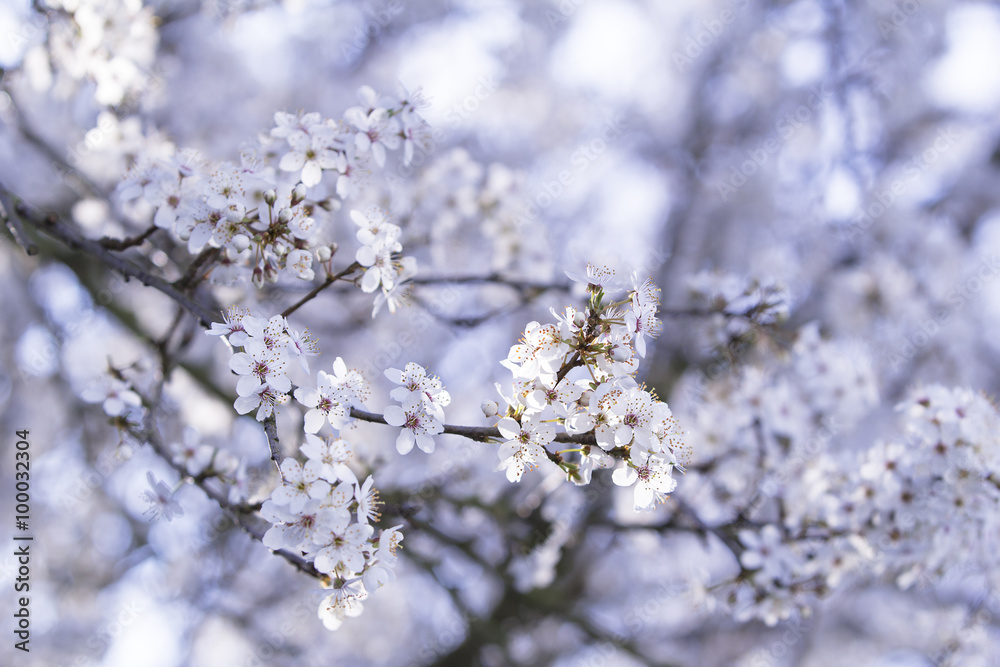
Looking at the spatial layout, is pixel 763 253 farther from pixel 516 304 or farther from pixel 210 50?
pixel 210 50

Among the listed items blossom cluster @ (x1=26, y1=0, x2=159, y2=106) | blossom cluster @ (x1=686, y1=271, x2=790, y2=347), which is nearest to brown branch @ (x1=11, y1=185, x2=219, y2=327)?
blossom cluster @ (x1=26, y1=0, x2=159, y2=106)

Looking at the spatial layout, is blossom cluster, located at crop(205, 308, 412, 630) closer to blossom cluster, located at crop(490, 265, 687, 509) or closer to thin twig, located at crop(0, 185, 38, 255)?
blossom cluster, located at crop(490, 265, 687, 509)

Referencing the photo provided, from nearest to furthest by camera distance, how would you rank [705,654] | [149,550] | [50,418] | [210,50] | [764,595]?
[764,595] < [149,550] < [50,418] < [210,50] < [705,654]

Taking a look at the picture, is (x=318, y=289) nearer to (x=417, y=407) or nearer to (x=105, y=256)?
(x=417, y=407)

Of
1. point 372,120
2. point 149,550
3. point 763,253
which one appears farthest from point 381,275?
point 763,253

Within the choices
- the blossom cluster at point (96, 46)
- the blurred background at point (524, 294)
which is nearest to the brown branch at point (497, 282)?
the blurred background at point (524, 294)

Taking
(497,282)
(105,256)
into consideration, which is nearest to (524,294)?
(497,282)

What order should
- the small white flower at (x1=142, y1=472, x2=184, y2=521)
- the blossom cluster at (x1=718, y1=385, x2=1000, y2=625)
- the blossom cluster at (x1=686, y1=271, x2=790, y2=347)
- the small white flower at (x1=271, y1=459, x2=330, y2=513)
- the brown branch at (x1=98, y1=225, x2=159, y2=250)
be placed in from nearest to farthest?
the small white flower at (x1=271, y1=459, x2=330, y2=513) → the brown branch at (x1=98, y1=225, x2=159, y2=250) → the small white flower at (x1=142, y1=472, x2=184, y2=521) → the blossom cluster at (x1=718, y1=385, x2=1000, y2=625) → the blossom cluster at (x1=686, y1=271, x2=790, y2=347)
